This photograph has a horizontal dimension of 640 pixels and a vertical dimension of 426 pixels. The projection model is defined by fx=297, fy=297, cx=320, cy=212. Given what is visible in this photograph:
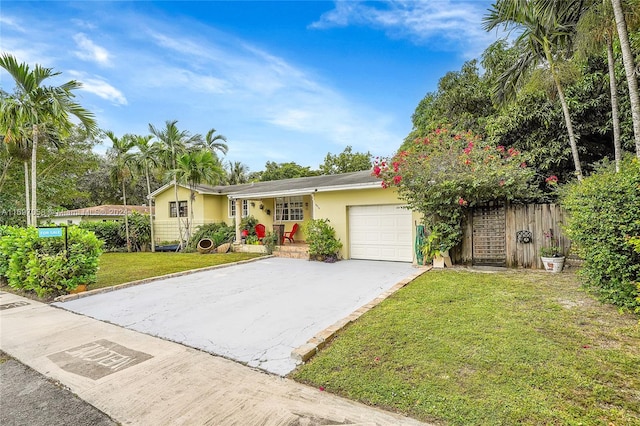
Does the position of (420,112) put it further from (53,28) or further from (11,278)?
(11,278)

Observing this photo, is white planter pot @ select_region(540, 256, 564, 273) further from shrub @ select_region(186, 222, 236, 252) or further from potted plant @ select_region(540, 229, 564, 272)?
shrub @ select_region(186, 222, 236, 252)

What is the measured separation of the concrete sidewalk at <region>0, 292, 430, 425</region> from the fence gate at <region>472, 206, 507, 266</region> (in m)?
7.18

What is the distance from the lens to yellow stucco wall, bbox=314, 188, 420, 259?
10.2 meters

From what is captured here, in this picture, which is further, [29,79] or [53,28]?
[53,28]

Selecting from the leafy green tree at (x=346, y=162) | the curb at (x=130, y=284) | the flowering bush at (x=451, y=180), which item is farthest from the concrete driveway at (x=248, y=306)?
the leafy green tree at (x=346, y=162)

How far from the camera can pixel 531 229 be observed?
7.74 m

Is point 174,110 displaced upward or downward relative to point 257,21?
downward

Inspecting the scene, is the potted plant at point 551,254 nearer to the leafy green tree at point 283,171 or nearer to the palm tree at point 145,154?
the palm tree at point 145,154

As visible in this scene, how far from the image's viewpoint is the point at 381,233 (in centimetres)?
1047

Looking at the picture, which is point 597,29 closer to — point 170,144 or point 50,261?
point 50,261

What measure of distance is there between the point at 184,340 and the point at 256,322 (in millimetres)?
1066

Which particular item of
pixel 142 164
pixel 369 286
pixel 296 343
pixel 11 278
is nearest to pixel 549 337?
pixel 296 343

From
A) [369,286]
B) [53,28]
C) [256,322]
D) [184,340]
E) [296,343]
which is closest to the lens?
[296,343]

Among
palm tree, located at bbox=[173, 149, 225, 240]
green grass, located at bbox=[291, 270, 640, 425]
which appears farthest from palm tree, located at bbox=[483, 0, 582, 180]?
palm tree, located at bbox=[173, 149, 225, 240]
